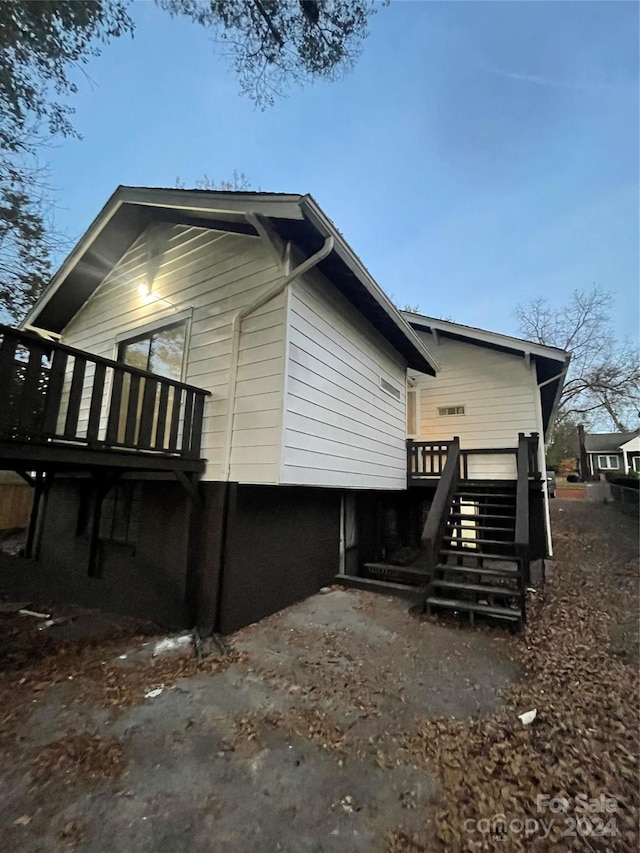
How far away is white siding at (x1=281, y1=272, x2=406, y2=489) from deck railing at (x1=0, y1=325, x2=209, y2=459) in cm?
127

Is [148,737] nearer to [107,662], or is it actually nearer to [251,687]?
[251,687]

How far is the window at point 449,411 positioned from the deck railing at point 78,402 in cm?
701

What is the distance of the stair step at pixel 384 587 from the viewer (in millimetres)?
5652

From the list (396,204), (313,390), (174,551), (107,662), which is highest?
(396,204)

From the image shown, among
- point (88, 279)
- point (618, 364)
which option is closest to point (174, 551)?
point (88, 279)

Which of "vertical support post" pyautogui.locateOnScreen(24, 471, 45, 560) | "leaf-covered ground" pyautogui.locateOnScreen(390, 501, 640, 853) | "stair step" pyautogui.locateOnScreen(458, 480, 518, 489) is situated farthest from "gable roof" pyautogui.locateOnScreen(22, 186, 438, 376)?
"leaf-covered ground" pyautogui.locateOnScreen(390, 501, 640, 853)

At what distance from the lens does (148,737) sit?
264 centimetres

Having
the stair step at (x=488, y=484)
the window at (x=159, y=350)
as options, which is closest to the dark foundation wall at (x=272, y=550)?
the window at (x=159, y=350)

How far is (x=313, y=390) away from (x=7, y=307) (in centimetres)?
821

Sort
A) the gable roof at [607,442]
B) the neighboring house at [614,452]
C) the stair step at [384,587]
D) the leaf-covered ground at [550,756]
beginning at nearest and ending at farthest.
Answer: the leaf-covered ground at [550,756] → the stair step at [384,587] → the neighboring house at [614,452] → the gable roof at [607,442]

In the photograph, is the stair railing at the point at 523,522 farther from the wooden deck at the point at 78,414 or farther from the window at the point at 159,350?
the window at the point at 159,350

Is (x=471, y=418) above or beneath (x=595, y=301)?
beneath

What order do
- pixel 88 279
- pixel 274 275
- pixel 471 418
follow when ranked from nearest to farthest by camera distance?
pixel 274 275
pixel 88 279
pixel 471 418

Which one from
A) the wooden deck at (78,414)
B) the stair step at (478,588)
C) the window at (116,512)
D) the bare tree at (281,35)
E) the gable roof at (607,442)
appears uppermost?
the bare tree at (281,35)
